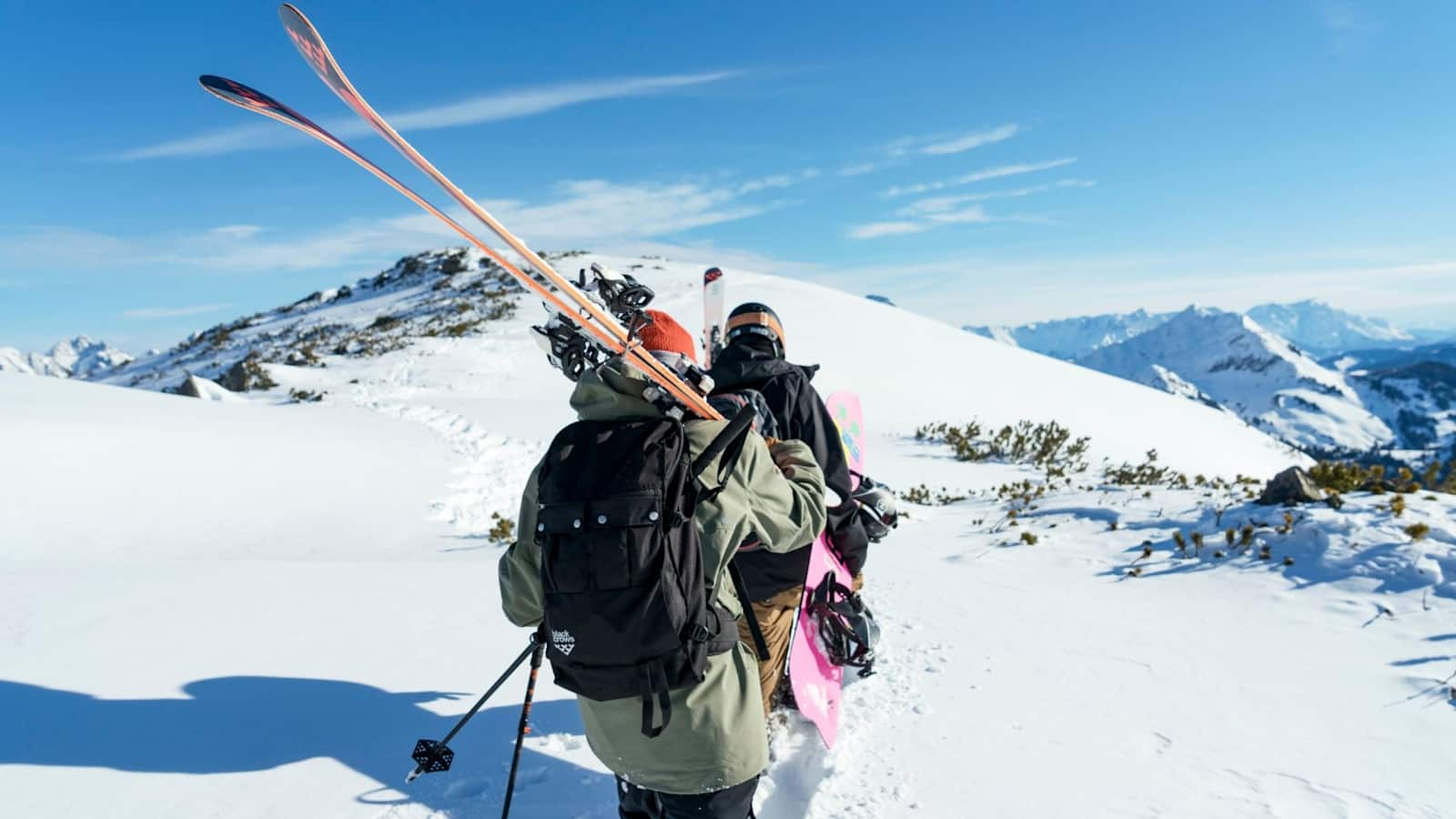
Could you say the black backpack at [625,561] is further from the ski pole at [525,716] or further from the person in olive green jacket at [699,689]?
the ski pole at [525,716]

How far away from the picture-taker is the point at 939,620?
6062 millimetres

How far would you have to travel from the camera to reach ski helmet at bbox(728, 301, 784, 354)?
4.33m

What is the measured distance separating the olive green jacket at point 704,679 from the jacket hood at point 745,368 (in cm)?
144

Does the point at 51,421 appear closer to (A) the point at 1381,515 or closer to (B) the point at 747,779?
(B) the point at 747,779

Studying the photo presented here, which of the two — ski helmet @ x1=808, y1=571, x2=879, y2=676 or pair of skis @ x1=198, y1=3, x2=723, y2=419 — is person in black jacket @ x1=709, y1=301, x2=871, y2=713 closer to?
ski helmet @ x1=808, y1=571, x2=879, y2=676

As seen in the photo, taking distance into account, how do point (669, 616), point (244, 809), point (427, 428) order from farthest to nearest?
point (427, 428) → point (244, 809) → point (669, 616)

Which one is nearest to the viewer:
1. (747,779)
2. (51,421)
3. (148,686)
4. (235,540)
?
(747,779)

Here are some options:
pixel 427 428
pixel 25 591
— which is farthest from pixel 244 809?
pixel 427 428

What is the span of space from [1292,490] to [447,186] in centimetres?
904

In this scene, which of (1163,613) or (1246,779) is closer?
(1246,779)

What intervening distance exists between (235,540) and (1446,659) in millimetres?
11404

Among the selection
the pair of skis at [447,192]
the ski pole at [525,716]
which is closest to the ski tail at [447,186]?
the pair of skis at [447,192]

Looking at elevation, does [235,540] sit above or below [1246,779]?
above

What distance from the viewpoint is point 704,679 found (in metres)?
2.45
